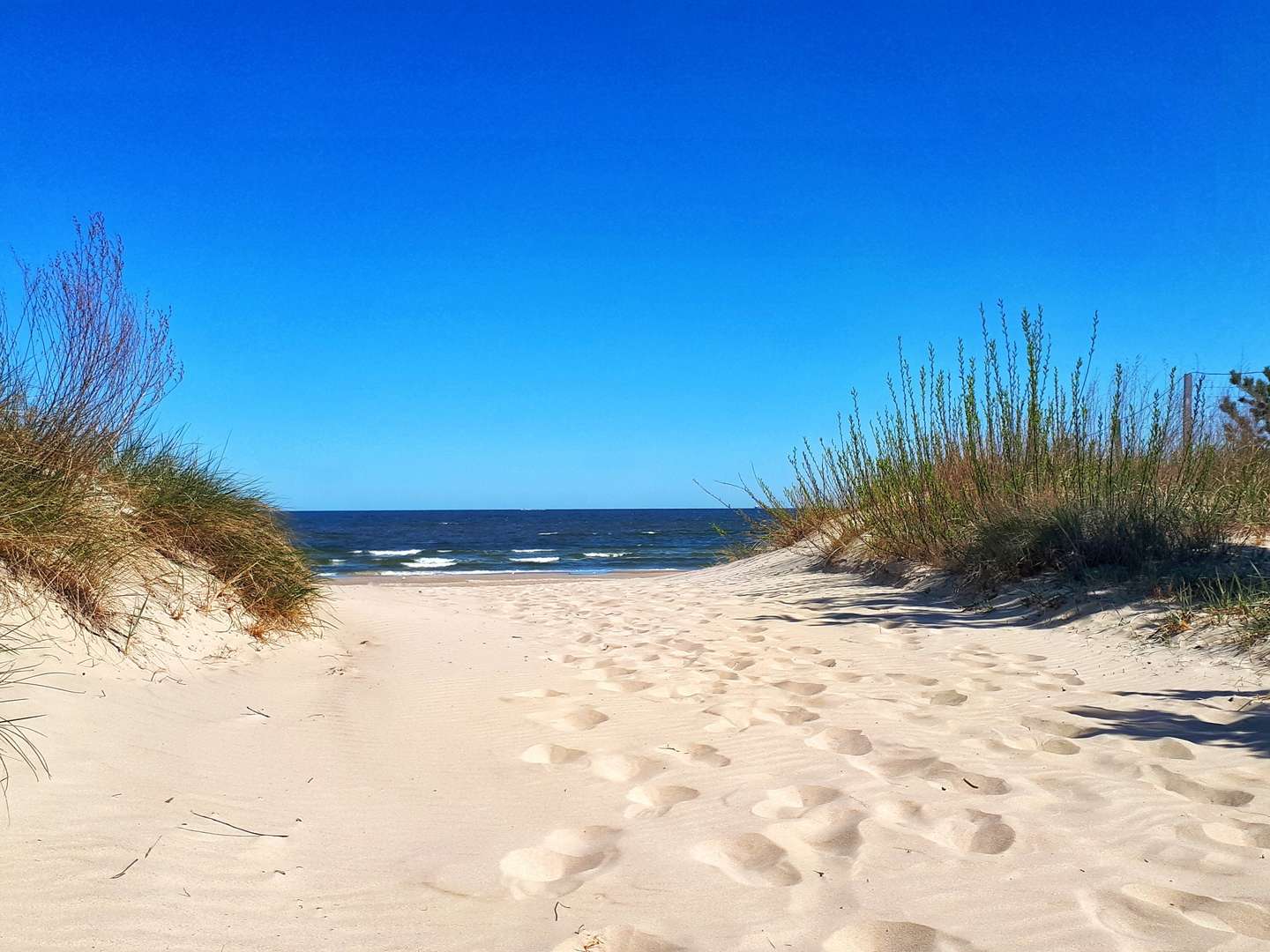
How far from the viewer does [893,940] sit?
5.58 ft

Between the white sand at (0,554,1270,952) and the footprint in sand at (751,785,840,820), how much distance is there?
0.05 ft

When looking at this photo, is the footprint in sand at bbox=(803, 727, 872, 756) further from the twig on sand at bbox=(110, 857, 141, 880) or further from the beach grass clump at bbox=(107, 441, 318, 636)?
the beach grass clump at bbox=(107, 441, 318, 636)

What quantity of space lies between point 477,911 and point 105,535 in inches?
116

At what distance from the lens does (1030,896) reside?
1.85m

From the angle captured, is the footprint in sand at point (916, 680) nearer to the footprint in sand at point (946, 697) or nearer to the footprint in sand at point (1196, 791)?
the footprint in sand at point (946, 697)

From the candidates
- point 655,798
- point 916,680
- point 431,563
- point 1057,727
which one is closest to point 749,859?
point 655,798

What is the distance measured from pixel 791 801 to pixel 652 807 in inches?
16.5

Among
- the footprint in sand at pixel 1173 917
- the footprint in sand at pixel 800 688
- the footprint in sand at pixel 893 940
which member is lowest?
the footprint in sand at pixel 893 940

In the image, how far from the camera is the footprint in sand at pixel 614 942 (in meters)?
1.68

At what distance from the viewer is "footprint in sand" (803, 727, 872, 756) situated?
291cm

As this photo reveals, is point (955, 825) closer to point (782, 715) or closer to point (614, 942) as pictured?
point (614, 942)

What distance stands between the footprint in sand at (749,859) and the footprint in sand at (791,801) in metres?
0.16

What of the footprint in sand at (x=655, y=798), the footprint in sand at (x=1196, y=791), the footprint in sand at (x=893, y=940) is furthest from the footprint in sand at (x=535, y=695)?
the footprint in sand at (x=1196, y=791)

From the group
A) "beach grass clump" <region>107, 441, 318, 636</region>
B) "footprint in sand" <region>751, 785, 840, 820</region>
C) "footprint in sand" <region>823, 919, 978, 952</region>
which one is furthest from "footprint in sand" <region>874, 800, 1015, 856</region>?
"beach grass clump" <region>107, 441, 318, 636</region>
